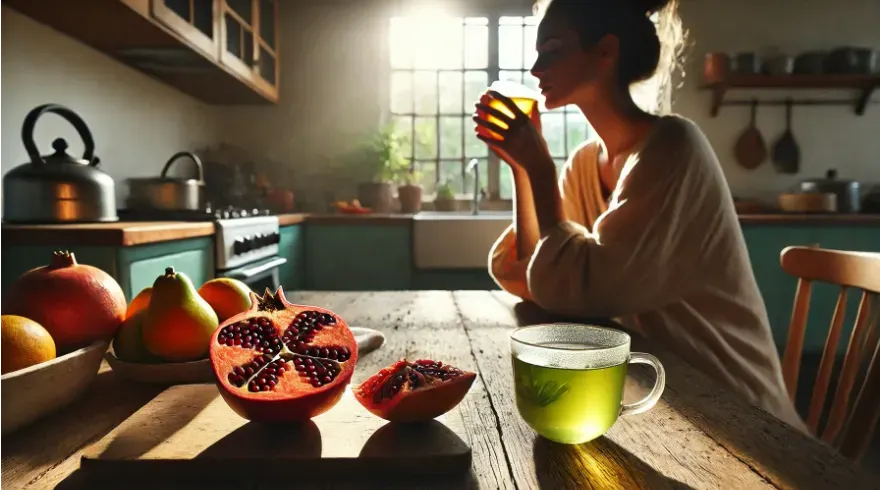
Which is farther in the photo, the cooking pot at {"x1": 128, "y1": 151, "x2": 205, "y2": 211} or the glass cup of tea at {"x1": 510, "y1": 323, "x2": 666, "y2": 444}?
the cooking pot at {"x1": 128, "y1": 151, "x2": 205, "y2": 211}

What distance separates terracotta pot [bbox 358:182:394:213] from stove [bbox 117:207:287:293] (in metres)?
1.21

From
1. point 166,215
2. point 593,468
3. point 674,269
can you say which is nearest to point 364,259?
point 166,215

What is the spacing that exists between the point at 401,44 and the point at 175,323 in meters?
3.68

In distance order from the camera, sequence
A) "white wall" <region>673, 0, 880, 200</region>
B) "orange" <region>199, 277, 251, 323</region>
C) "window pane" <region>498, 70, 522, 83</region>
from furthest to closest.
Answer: "window pane" <region>498, 70, 522, 83</region>, "white wall" <region>673, 0, 880, 200</region>, "orange" <region>199, 277, 251, 323</region>

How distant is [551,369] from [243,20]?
2997 millimetres

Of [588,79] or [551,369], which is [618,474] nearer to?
[551,369]

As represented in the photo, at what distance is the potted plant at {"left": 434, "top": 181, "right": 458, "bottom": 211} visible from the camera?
371 centimetres

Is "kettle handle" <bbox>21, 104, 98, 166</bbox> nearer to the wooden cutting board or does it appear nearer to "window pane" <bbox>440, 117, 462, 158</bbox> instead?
the wooden cutting board

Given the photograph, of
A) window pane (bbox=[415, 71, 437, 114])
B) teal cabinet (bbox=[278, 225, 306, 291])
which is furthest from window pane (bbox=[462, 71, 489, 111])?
teal cabinet (bbox=[278, 225, 306, 291])

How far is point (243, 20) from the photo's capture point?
2.98m

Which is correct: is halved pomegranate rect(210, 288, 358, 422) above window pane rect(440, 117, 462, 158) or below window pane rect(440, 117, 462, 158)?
below

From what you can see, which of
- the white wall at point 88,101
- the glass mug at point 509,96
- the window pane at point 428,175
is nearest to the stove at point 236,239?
the white wall at point 88,101

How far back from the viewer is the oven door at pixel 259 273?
211 cm

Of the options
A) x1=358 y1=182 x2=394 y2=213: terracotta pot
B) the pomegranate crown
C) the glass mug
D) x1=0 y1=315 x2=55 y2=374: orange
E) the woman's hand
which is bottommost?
x1=0 y1=315 x2=55 y2=374: orange
